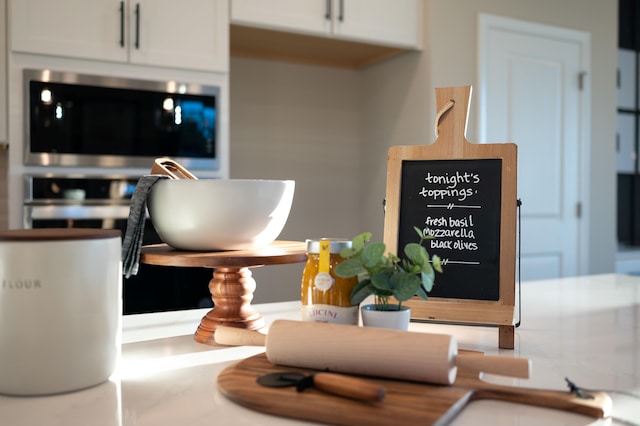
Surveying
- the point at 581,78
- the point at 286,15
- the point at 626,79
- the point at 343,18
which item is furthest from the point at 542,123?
the point at 286,15

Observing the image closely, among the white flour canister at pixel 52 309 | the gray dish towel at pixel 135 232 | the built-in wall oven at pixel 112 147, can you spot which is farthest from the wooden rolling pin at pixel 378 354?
the built-in wall oven at pixel 112 147

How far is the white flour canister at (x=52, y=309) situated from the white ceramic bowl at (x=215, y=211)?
263mm

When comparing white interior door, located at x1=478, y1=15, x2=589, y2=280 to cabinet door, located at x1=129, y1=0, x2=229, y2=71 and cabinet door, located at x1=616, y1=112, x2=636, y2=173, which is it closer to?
cabinet door, located at x1=616, y1=112, x2=636, y2=173

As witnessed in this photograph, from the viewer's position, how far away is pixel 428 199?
42.1 inches

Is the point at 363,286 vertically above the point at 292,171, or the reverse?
the point at 292,171

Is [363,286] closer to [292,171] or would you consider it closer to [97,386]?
[97,386]

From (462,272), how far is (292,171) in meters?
2.59

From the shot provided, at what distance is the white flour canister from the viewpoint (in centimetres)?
66

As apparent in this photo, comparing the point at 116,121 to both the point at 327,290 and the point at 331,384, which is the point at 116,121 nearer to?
the point at 327,290

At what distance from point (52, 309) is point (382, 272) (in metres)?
0.39

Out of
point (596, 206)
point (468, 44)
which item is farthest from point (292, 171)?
point (596, 206)

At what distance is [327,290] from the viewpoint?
824 millimetres

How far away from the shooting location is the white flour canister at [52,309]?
657 millimetres

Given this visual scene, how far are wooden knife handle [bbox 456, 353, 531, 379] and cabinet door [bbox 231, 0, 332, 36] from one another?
90.9 inches
